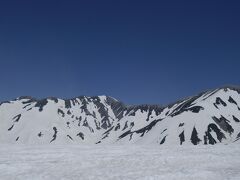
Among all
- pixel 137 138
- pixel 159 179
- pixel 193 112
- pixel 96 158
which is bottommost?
pixel 159 179

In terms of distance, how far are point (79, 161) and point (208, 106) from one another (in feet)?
530

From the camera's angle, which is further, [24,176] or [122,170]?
[122,170]

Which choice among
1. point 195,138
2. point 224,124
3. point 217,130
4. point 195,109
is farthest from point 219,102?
point 195,138

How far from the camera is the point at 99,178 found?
23359 millimetres

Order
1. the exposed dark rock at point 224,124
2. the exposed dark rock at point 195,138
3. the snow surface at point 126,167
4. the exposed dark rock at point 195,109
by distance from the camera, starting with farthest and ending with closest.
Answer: the exposed dark rock at point 195,109 < the exposed dark rock at point 224,124 < the exposed dark rock at point 195,138 < the snow surface at point 126,167

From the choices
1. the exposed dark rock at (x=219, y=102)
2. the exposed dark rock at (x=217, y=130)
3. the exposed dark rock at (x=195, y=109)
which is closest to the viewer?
the exposed dark rock at (x=217, y=130)

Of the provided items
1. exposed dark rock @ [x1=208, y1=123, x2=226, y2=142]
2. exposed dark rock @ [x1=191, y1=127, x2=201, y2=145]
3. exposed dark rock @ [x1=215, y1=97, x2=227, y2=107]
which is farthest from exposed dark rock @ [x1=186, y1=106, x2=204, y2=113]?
exposed dark rock @ [x1=191, y1=127, x2=201, y2=145]

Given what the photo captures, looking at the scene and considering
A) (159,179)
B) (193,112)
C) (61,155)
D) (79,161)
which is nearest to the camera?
(159,179)

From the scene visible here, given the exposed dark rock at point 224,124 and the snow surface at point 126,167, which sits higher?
the exposed dark rock at point 224,124

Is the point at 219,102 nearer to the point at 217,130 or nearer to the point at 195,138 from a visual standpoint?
the point at 217,130

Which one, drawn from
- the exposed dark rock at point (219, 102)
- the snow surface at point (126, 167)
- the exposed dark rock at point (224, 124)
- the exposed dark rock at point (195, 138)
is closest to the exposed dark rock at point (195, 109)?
the exposed dark rock at point (224, 124)

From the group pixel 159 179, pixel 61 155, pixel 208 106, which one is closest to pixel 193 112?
pixel 208 106

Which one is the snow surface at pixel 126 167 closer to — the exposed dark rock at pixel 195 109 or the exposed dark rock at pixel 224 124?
the exposed dark rock at pixel 224 124

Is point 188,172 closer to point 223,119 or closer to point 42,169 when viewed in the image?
point 42,169
